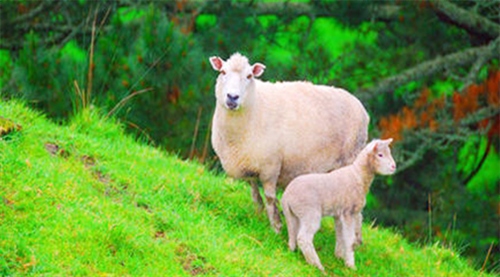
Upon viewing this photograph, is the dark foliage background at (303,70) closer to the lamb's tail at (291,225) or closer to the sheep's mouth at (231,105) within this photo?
the sheep's mouth at (231,105)

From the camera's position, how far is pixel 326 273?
675 cm

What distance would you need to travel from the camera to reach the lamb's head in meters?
6.68

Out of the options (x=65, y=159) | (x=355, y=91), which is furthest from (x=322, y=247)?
(x=355, y=91)

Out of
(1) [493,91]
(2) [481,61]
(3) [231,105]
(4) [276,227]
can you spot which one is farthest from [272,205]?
(2) [481,61]

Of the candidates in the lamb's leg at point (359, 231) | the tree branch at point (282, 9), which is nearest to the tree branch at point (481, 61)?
the tree branch at point (282, 9)

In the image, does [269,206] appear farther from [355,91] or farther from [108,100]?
[355,91]

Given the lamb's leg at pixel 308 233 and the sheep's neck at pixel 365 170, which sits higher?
the sheep's neck at pixel 365 170

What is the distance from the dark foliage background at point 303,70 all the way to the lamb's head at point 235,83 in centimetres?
258

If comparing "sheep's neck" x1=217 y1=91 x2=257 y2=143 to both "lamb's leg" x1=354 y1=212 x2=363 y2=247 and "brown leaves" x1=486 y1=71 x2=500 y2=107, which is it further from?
"brown leaves" x1=486 y1=71 x2=500 y2=107

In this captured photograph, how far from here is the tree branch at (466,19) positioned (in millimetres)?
11469

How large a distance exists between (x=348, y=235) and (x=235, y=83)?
1.69m

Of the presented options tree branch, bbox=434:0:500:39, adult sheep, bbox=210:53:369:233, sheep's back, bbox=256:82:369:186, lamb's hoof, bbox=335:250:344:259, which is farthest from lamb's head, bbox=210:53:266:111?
tree branch, bbox=434:0:500:39

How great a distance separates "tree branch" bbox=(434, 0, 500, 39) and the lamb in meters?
5.31

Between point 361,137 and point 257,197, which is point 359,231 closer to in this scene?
point 361,137
